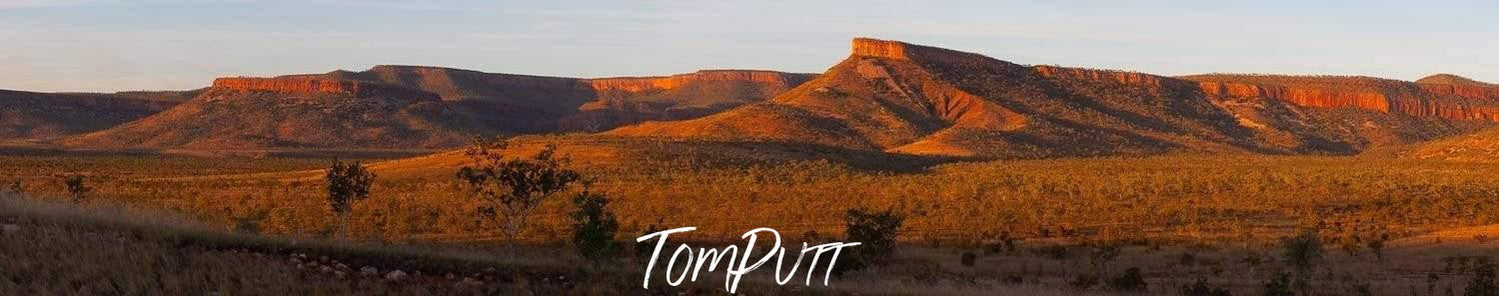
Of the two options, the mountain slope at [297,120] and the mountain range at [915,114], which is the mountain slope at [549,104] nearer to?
the mountain range at [915,114]

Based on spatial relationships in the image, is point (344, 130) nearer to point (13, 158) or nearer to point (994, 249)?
point (13, 158)

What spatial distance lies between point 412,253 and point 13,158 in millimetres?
82526

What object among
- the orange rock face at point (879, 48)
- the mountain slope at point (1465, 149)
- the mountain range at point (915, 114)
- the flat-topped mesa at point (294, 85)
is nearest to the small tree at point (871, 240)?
the mountain range at point (915, 114)

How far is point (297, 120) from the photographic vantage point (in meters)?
132

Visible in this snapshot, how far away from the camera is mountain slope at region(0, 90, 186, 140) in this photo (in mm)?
135500

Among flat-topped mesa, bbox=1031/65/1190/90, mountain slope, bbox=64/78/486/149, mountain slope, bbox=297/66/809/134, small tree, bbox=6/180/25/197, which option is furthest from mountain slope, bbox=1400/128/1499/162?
mountain slope, bbox=64/78/486/149

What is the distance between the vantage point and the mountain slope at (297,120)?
123 metres

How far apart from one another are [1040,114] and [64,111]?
108 meters

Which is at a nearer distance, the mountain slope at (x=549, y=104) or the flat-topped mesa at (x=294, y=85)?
the flat-topped mesa at (x=294, y=85)

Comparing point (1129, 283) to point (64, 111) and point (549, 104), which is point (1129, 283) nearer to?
point (64, 111)

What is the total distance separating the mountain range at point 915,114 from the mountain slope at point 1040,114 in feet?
0.86

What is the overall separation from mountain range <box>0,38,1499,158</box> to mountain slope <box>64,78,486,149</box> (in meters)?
0.27

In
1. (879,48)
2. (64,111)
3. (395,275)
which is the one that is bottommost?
(64,111)

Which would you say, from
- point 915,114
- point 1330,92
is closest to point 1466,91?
point 1330,92
